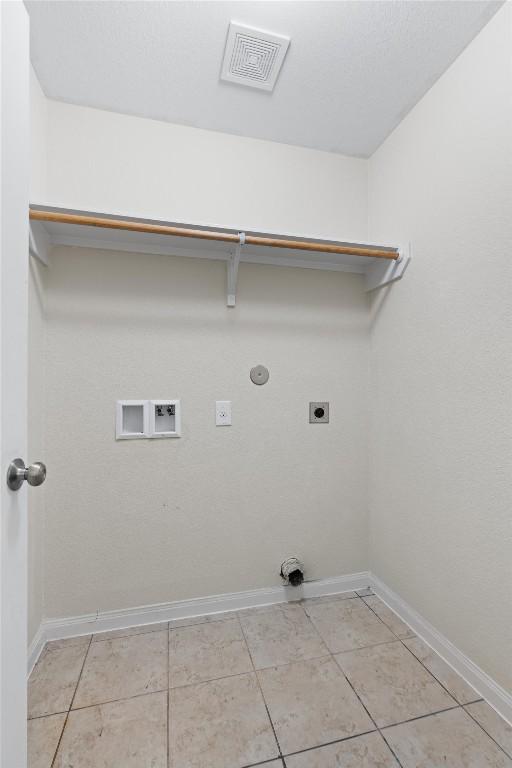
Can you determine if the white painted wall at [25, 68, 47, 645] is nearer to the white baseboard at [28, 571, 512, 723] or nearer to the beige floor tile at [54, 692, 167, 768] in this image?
the white baseboard at [28, 571, 512, 723]

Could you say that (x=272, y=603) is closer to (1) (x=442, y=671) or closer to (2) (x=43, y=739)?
(1) (x=442, y=671)

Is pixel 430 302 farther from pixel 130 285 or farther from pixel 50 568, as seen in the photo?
pixel 50 568

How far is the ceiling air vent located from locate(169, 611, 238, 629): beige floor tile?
234cm

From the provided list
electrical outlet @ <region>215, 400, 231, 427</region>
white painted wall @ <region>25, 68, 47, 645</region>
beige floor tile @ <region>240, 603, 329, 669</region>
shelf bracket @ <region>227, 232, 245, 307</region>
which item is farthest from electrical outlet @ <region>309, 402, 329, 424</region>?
white painted wall @ <region>25, 68, 47, 645</region>

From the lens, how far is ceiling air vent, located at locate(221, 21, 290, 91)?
126 cm

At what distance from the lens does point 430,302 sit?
150 centimetres

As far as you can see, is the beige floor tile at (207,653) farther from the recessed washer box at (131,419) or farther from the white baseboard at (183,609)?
the recessed washer box at (131,419)

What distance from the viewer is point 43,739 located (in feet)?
3.61

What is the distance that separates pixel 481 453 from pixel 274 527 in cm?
101

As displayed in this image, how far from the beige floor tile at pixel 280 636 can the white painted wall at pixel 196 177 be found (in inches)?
70.0

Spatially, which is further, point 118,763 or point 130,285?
point 130,285

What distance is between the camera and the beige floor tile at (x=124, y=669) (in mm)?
1268

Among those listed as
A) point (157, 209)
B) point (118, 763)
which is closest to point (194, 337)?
point (157, 209)

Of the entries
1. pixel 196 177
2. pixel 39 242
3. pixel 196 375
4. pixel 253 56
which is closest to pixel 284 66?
pixel 253 56
